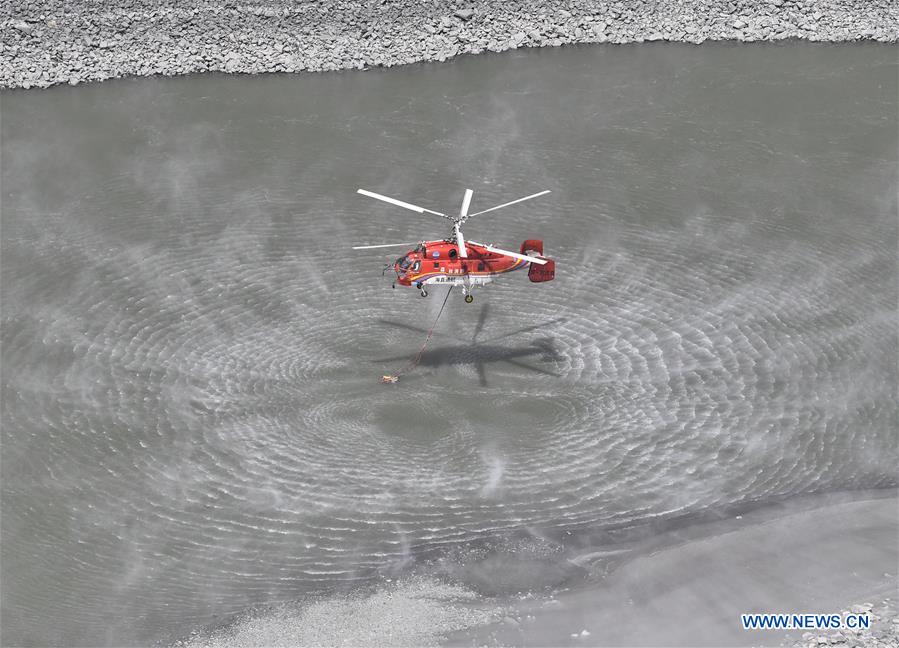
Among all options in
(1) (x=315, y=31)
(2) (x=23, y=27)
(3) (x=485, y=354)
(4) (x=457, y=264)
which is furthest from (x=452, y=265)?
(2) (x=23, y=27)

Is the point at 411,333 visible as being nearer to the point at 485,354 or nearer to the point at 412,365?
the point at 412,365

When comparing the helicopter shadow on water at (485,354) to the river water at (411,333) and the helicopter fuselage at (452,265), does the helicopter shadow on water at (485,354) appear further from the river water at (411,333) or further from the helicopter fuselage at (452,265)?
the helicopter fuselage at (452,265)

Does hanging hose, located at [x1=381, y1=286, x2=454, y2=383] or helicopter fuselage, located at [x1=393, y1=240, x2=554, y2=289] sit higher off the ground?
helicopter fuselage, located at [x1=393, y1=240, x2=554, y2=289]

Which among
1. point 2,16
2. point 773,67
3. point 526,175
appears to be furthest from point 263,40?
point 773,67

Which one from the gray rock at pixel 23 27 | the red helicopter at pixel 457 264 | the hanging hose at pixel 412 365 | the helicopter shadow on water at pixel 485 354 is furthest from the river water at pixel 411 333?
the red helicopter at pixel 457 264

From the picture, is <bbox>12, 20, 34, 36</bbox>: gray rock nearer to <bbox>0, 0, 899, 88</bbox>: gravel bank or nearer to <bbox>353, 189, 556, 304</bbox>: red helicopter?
<bbox>0, 0, 899, 88</bbox>: gravel bank

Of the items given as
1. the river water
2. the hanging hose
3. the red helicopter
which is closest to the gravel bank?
the river water
